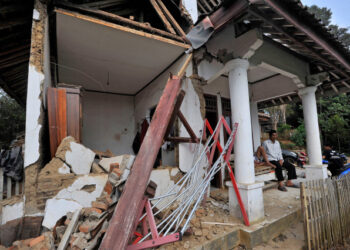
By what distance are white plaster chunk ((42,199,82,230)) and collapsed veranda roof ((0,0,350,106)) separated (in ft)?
9.37

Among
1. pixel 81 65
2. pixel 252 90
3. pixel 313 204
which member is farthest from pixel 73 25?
pixel 252 90

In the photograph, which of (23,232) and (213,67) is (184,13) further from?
(23,232)

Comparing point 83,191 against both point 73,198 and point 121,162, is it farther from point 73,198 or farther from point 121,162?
point 121,162

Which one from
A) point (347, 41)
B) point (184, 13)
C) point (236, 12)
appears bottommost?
point (236, 12)

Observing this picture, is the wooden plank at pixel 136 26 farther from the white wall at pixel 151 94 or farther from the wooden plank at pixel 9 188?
the wooden plank at pixel 9 188

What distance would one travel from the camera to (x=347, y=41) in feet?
67.7

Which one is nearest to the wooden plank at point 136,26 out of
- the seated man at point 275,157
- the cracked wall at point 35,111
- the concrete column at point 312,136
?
the cracked wall at point 35,111

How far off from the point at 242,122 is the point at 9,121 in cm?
1475

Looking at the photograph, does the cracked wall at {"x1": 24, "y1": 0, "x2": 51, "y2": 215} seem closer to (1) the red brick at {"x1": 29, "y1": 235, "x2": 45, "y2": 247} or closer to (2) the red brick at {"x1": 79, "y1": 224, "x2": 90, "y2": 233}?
(1) the red brick at {"x1": 29, "y1": 235, "x2": 45, "y2": 247}

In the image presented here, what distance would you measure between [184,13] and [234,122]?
283cm

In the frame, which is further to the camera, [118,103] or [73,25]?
[118,103]

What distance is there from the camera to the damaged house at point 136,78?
2.25 metres

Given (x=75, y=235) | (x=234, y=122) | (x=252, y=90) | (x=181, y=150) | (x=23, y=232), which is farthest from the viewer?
(x=252, y=90)

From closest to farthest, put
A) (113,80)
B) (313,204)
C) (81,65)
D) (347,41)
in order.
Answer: (313,204)
(81,65)
(113,80)
(347,41)
